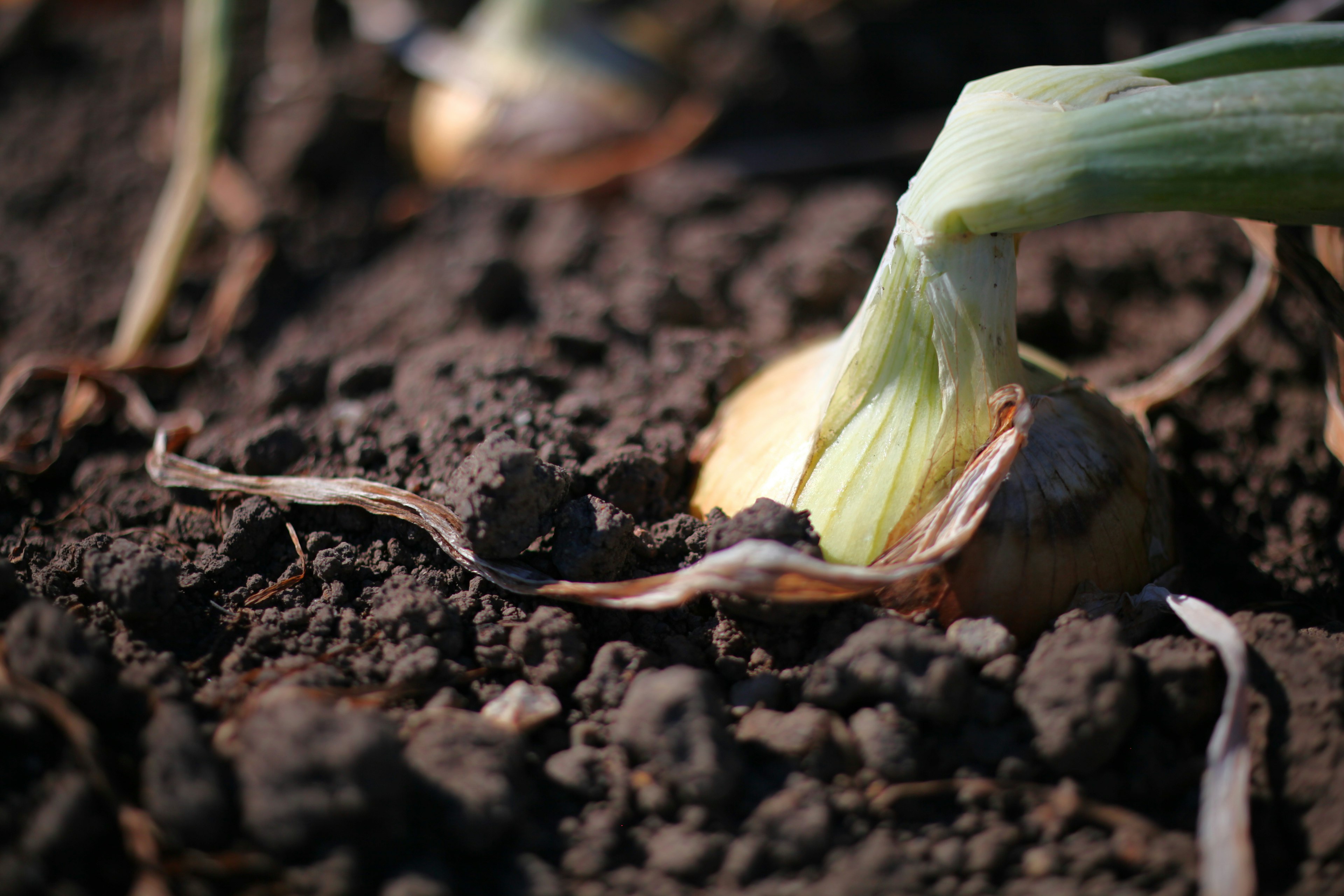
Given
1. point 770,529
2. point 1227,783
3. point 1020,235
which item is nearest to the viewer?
point 1227,783

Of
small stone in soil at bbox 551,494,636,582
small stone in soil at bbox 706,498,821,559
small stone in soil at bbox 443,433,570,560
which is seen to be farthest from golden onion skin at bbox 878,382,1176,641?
small stone in soil at bbox 443,433,570,560

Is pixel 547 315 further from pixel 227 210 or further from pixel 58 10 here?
pixel 58 10

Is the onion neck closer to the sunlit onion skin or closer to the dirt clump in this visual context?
the sunlit onion skin

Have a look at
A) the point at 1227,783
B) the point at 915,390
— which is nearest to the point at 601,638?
the point at 915,390

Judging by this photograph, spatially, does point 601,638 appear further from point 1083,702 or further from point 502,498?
point 1083,702

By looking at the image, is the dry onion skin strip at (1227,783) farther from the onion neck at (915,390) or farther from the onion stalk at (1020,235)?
the onion neck at (915,390)

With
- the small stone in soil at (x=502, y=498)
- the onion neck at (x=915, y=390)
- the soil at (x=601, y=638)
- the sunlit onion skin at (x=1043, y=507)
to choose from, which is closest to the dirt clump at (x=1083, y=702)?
the soil at (x=601, y=638)
